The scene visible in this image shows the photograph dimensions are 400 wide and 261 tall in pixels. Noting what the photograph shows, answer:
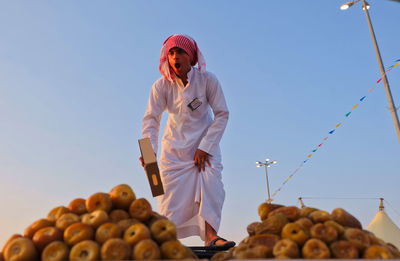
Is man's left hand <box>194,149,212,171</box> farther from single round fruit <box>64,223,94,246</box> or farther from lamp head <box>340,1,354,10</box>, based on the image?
lamp head <box>340,1,354,10</box>

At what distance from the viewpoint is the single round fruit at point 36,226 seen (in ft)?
7.68

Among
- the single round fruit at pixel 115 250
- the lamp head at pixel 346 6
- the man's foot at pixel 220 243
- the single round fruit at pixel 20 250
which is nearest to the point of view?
→ the single round fruit at pixel 115 250

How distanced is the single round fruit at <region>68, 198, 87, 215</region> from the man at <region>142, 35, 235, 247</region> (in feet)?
8.15

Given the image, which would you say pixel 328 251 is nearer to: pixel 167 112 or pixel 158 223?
pixel 158 223

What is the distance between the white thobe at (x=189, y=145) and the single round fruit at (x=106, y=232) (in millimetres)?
2814

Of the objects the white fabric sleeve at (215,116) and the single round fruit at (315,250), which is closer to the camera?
the single round fruit at (315,250)

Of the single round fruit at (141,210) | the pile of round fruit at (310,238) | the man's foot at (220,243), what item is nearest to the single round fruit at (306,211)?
the pile of round fruit at (310,238)

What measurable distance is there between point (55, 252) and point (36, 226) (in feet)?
1.23

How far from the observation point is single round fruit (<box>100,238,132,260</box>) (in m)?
1.96

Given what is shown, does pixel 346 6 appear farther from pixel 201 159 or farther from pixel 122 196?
pixel 122 196

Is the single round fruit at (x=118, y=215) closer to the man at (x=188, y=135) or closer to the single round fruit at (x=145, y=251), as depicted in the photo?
the single round fruit at (x=145, y=251)

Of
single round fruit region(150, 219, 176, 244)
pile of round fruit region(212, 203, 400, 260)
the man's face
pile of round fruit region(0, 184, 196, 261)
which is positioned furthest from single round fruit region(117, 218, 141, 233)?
the man's face

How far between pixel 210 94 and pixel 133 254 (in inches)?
136

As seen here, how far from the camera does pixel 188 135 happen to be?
17.0 ft
